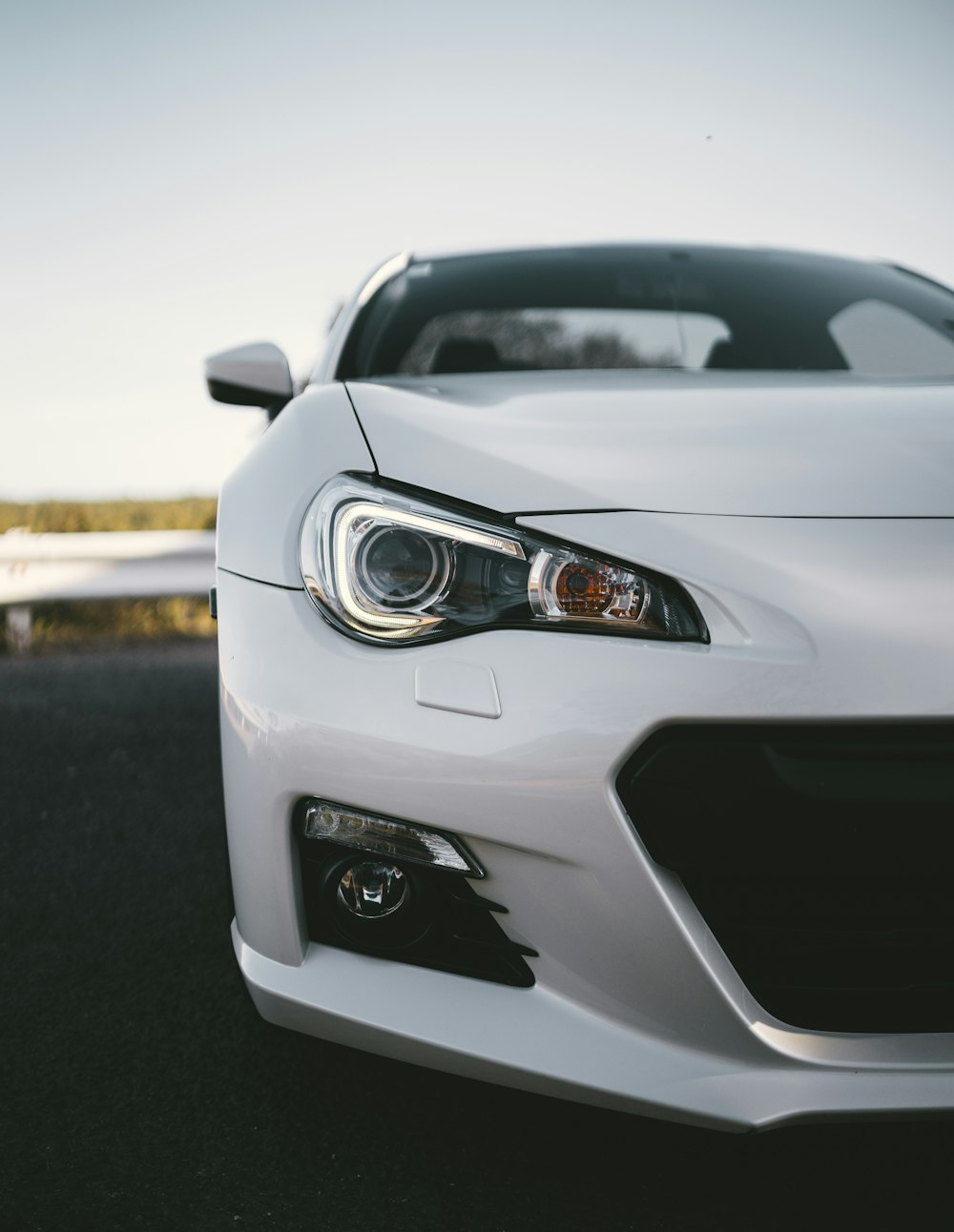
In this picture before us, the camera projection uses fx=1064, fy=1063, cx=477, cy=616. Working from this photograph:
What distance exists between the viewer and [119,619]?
6727 millimetres

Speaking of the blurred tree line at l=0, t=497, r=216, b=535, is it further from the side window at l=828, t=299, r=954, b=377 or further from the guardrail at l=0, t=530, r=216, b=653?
the side window at l=828, t=299, r=954, b=377

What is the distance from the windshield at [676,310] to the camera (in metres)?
2.36

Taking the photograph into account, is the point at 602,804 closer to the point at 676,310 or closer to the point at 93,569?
the point at 676,310

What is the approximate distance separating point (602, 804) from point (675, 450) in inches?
18.7

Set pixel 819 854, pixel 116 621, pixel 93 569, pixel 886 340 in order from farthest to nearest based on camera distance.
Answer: pixel 116 621 → pixel 93 569 → pixel 886 340 → pixel 819 854

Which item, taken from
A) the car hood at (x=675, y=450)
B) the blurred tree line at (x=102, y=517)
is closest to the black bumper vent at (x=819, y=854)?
the car hood at (x=675, y=450)

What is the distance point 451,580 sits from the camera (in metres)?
1.25

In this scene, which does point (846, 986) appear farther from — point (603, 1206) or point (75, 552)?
point (75, 552)

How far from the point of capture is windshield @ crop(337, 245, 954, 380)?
2.36 m

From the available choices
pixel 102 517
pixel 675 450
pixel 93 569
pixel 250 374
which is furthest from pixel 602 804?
pixel 102 517

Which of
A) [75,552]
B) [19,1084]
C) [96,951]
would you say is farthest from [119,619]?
[19,1084]

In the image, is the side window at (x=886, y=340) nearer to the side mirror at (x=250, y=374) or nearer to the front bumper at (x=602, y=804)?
the side mirror at (x=250, y=374)

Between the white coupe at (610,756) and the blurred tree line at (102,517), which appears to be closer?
the white coupe at (610,756)

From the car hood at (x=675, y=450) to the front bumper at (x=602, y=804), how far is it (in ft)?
0.21
